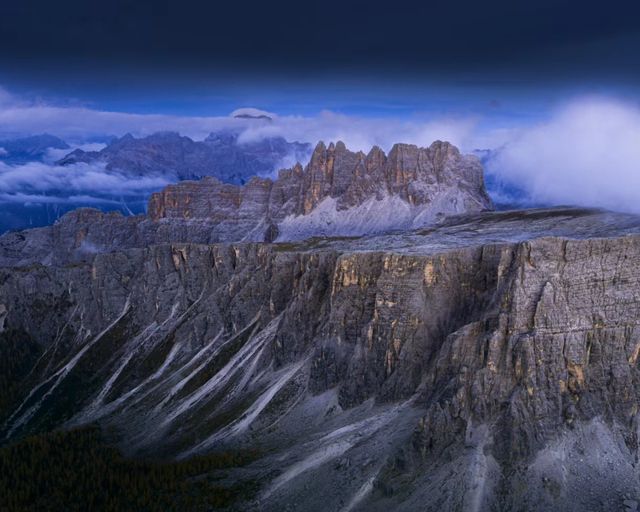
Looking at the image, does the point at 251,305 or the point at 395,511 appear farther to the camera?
the point at 251,305

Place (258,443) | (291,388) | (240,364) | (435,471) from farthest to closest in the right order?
(240,364), (291,388), (258,443), (435,471)

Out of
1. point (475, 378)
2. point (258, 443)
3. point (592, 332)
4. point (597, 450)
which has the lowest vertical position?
point (258, 443)

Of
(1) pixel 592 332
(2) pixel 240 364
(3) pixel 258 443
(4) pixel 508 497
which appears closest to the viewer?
(4) pixel 508 497

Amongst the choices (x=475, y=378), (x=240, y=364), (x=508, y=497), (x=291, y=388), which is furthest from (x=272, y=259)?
(x=508, y=497)

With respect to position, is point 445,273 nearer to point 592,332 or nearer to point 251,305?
point 592,332

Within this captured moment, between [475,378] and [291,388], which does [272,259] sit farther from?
[475,378]

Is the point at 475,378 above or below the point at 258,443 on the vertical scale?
above

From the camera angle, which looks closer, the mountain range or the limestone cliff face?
the limestone cliff face

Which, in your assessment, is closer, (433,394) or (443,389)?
(443,389)

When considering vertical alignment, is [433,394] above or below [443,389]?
below

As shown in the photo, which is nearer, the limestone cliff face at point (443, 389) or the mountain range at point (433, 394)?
the limestone cliff face at point (443, 389)
